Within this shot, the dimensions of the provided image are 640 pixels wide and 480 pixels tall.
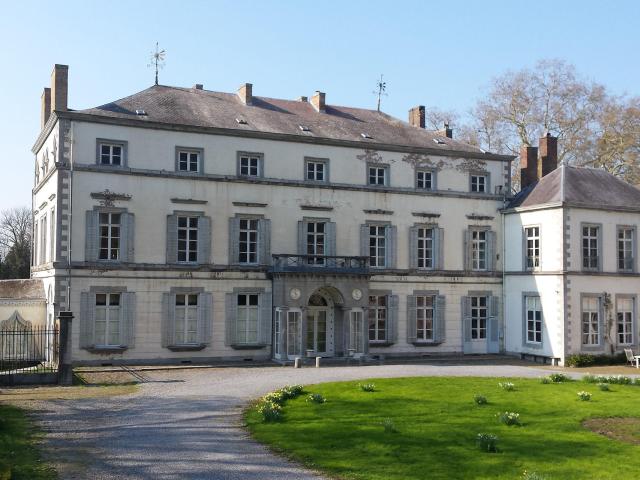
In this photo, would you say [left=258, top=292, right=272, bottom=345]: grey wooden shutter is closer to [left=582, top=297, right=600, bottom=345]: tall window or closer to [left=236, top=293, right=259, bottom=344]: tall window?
[left=236, top=293, right=259, bottom=344]: tall window

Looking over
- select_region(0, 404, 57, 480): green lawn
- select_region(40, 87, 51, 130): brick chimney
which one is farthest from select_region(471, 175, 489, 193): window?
select_region(0, 404, 57, 480): green lawn

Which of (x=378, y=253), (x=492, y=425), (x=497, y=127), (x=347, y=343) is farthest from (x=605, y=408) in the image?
(x=497, y=127)

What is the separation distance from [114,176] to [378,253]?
1115 centimetres

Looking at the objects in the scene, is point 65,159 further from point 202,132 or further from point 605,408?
point 605,408

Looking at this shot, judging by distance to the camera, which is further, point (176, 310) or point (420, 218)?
point (420, 218)

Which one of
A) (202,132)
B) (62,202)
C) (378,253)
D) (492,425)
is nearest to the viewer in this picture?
(492,425)

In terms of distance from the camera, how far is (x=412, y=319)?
30812mm

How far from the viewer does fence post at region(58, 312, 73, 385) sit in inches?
803

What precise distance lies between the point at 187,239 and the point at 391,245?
28.3 ft

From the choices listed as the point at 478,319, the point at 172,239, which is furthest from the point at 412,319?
the point at 172,239

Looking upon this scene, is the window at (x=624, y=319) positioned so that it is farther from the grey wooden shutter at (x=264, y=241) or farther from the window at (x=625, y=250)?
the grey wooden shutter at (x=264, y=241)

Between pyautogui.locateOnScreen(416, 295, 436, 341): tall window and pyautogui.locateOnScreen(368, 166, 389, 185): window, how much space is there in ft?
16.9

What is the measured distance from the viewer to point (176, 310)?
89.0 feet

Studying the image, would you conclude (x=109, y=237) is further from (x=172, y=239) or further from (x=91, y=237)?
(x=172, y=239)
